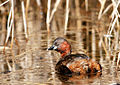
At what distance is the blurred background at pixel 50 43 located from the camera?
5.82 m

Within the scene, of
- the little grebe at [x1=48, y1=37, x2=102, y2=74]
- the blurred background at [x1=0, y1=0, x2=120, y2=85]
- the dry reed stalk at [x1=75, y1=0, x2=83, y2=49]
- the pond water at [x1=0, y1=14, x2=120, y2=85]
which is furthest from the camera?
the dry reed stalk at [x1=75, y1=0, x2=83, y2=49]

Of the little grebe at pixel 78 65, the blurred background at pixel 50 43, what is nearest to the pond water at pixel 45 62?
the blurred background at pixel 50 43

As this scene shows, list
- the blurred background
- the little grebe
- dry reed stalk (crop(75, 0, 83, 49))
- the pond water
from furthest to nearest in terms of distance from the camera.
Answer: dry reed stalk (crop(75, 0, 83, 49))
the little grebe
the blurred background
the pond water

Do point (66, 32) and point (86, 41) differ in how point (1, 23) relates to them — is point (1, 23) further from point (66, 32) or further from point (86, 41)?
point (86, 41)

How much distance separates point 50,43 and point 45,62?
7.23ft

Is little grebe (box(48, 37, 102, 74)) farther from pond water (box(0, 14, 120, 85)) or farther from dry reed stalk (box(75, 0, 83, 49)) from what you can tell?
dry reed stalk (box(75, 0, 83, 49))

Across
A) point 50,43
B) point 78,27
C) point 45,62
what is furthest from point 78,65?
point 78,27

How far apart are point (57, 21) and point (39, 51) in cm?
509

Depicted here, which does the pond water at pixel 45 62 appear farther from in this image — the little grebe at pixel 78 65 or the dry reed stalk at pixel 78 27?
the little grebe at pixel 78 65

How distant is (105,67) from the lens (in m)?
6.51

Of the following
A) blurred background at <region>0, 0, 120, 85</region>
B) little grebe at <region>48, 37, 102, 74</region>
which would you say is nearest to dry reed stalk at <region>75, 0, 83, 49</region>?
blurred background at <region>0, 0, 120, 85</region>

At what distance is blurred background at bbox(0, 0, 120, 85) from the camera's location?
229 inches

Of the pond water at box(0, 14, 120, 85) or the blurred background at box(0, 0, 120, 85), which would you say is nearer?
the pond water at box(0, 14, 120, 85)

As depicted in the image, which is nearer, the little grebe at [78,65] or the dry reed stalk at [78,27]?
the little grebe at [78,65]
